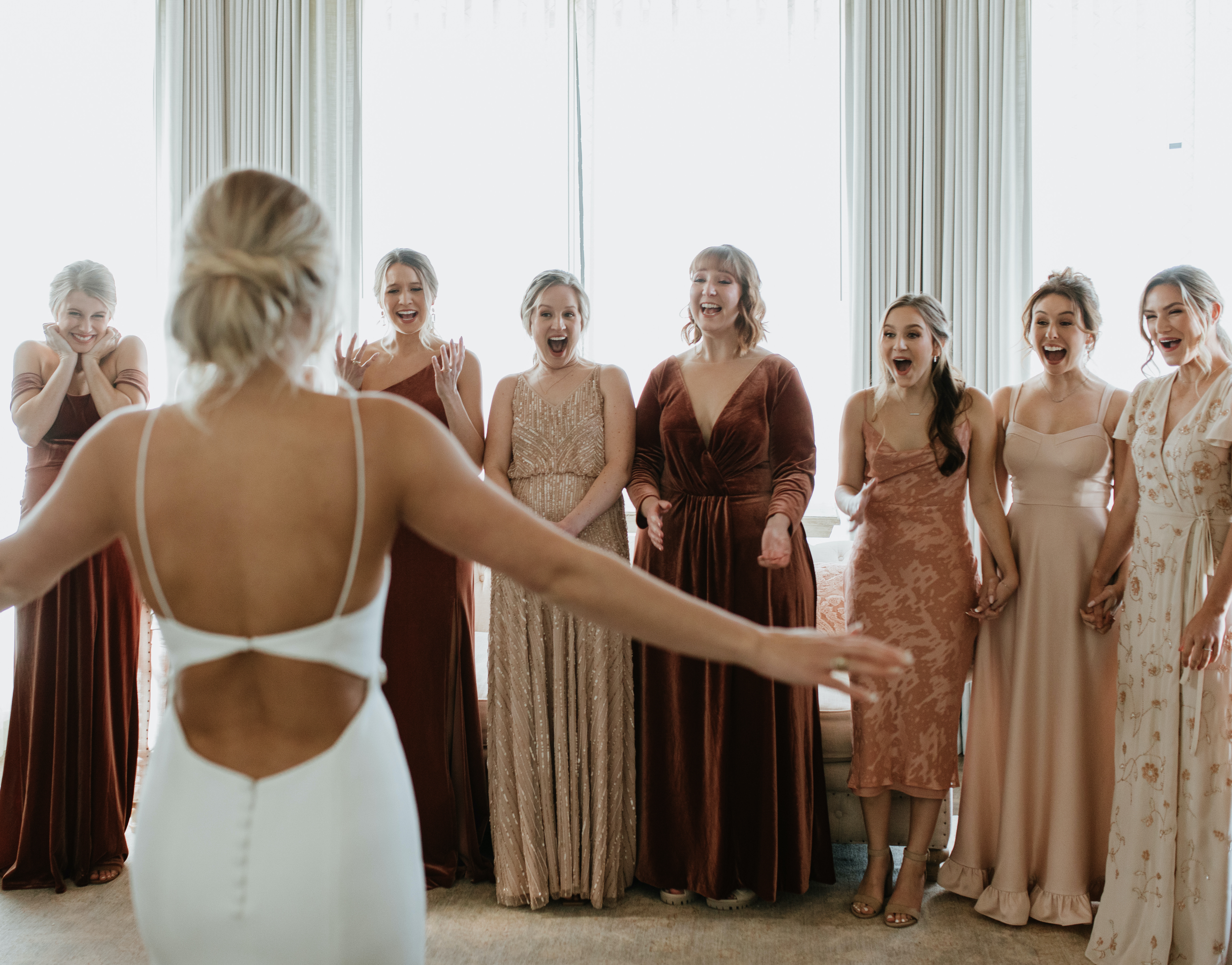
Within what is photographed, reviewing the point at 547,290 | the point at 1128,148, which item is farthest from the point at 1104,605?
A: the point at 1128,148

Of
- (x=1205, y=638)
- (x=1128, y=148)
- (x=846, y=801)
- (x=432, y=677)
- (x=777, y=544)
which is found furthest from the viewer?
(x=1128, y=148)

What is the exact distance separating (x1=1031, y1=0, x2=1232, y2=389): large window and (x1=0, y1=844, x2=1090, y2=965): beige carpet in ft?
8.37

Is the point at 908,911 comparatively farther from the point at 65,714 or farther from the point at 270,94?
the point at 270,94

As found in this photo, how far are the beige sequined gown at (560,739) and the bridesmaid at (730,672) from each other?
84mm

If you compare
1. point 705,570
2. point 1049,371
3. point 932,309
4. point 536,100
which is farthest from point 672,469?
point 536,100

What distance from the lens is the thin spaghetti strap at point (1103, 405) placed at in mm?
2764

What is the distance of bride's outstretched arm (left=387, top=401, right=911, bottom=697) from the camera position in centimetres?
100

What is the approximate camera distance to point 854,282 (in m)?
4.48

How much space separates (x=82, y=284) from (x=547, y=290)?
54.3 inches

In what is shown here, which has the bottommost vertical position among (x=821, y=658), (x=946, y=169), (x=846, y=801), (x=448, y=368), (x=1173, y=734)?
(x=846, y=801)

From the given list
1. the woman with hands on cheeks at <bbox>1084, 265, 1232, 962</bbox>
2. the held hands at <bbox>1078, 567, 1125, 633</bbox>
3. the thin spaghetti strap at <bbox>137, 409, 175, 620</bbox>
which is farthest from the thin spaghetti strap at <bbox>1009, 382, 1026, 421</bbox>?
the thin spaghetti strap at <bbox>137, 409, 175, 620</bbox>

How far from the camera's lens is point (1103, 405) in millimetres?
2770

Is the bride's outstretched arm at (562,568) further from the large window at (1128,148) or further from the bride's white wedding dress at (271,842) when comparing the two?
the large window at (1128,148)

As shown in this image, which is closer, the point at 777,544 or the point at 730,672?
the point at 777,544
